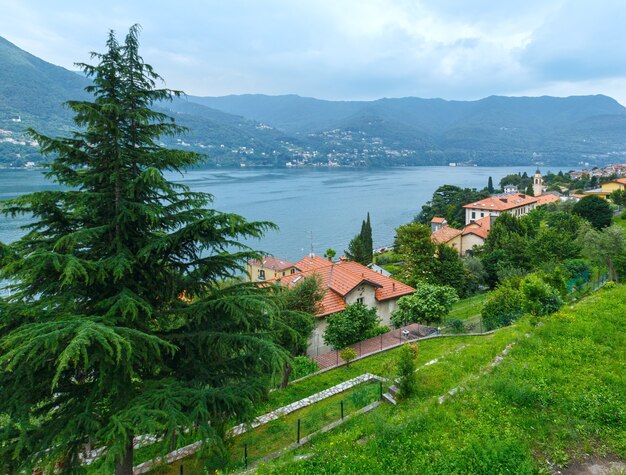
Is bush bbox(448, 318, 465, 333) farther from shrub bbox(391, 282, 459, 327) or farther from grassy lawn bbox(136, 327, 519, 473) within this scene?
grassy lawn bbox(136, 327, 519, 473)

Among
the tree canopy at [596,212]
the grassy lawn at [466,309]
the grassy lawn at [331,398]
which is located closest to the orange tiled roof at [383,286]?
the grassy lawn at [466,309]

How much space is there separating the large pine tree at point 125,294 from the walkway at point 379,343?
31.5 feet

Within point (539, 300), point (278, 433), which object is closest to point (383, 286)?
point (539, 300)

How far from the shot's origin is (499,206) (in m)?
66.7

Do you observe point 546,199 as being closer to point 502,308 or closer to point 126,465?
point 502,308

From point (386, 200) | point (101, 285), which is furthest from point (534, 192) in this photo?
point (101, 285)

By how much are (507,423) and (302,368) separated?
919cm

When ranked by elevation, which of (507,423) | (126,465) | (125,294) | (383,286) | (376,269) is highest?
(125,294)

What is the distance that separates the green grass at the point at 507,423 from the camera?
630cm

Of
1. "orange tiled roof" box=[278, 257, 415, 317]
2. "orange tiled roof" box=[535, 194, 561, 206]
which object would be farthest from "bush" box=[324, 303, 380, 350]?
"orange tiled roof" box=[535, 194, 561, 206]

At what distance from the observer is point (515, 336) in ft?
38.6

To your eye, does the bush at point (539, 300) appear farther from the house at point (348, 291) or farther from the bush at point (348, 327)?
the house at point (348, 291)

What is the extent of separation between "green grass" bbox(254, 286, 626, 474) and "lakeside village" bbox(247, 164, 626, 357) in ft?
12.9

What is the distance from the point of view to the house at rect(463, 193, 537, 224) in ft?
219
